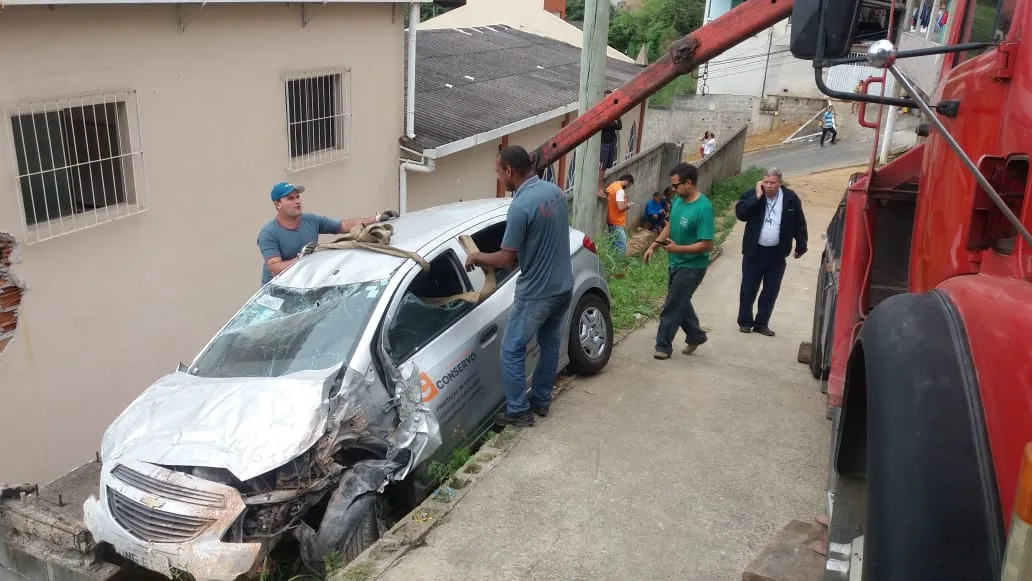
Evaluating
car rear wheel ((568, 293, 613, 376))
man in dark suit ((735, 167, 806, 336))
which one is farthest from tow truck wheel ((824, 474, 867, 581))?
man in dark suit ((735, 167, 806, 336))

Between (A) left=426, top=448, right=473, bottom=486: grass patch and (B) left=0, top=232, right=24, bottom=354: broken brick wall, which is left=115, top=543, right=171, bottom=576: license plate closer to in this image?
(A) left=426, top=448, right=473, bottom=486: grass patch

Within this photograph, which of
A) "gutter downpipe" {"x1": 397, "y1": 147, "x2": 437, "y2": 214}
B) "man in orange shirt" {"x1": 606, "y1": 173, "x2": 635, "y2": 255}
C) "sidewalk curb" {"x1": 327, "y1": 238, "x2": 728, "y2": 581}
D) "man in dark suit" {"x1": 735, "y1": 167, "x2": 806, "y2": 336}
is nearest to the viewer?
"sidewalk curb" {"x1": 327, "y1": 238, "x2": 728, "y2": 581}

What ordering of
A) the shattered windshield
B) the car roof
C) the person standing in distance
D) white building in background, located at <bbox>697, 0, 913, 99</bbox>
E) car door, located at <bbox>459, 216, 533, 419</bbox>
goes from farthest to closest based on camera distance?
white building in background, located at <bbox>697, 0, 913, 99</bbox> → car door, located at <bbox>459, 216, 533, 419</bbox> → the person standing in distance → the car roof → the shattered windshield

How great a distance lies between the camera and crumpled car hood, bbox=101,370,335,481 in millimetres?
3969

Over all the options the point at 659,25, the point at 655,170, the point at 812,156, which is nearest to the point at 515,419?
the point at 655,170

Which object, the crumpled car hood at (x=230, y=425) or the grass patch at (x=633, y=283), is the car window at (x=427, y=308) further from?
the grass patch at (x=633, y=283)

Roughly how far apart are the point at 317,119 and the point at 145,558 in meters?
6.64

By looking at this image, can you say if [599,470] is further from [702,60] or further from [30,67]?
[30,67]

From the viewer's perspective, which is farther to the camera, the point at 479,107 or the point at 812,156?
the point at 812,156

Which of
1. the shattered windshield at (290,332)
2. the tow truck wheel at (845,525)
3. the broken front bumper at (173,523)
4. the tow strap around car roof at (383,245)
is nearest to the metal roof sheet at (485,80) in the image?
the tow strap around car roof at (383,245)

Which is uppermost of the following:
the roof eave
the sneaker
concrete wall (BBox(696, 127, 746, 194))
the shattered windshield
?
the roof eave

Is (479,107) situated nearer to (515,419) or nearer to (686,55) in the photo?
(686,55)

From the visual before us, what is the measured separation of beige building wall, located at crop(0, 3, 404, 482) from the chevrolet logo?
3223 mm

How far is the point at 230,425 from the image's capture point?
13.6ft
